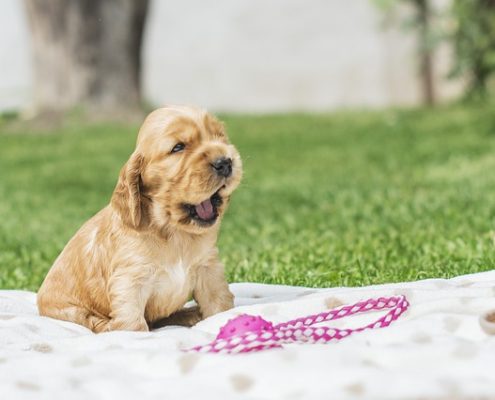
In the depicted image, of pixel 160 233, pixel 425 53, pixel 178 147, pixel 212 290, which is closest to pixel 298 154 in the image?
pixel 425 53

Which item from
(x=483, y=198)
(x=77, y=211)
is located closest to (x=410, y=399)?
(x=483, y=198)

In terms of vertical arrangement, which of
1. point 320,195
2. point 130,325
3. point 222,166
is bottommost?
point 320,195

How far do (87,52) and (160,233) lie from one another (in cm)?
1138

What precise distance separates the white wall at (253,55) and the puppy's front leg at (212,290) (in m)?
13.5

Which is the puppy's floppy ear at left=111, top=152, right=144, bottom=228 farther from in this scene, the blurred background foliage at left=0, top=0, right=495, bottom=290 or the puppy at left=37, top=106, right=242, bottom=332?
the blurred background foliage at left=0, top=0, right=495, bottom=290

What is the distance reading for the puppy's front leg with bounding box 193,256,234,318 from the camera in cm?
406

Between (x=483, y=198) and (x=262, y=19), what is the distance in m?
10.9

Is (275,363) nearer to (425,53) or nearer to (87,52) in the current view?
(87,52)

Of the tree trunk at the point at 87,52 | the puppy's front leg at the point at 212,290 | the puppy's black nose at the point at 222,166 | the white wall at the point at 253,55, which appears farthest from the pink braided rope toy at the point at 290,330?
the white wall at the point at 253,55

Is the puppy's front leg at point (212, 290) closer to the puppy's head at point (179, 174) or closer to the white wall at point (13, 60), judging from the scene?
the puppy's head at point (179, 174)

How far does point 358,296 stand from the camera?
13.4 ft

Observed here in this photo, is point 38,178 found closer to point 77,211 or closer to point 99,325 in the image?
point 77,211

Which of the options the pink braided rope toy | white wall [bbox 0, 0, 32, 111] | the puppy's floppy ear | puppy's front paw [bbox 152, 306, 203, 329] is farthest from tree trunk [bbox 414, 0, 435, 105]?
the puppy's floppy ear

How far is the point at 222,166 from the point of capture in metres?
3.68
